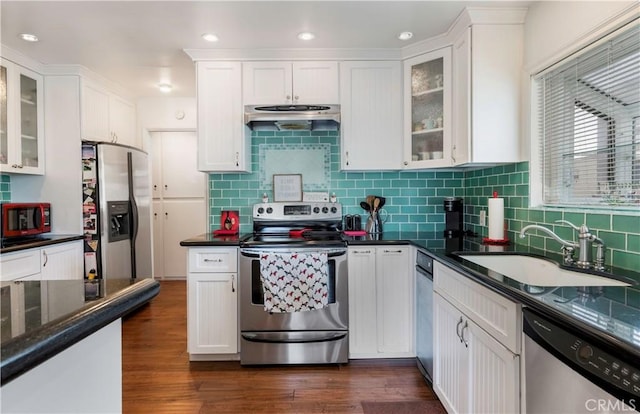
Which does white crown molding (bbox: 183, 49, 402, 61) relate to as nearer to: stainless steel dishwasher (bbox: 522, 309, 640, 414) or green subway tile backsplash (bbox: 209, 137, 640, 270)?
green subway tile backsplash (bbox: 209, 137, 640, 270)

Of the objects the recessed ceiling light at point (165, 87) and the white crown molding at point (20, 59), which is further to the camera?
the recessed ceiling light at point (165, 87)

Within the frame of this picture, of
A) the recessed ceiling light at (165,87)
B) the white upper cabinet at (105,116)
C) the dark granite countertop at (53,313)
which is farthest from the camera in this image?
the recessed ceiling light at (165,87)

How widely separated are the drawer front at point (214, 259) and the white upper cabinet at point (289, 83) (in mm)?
1195

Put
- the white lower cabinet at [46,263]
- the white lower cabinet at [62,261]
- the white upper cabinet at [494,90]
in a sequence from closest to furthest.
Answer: the white upper cabinet at [494,90] < the white lower cabinet at [46,263] < the white lower cabinet at [62,261]

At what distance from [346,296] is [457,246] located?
81cm

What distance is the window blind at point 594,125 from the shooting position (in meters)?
1.46

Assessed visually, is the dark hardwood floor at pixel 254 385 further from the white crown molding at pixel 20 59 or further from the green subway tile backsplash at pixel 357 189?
the white crown molding at pixel 20 59

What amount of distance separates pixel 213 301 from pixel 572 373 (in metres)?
2.07

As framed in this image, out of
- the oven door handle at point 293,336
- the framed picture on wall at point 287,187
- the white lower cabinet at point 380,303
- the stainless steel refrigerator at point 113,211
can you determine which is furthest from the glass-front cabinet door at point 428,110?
the stainless steel refrigerator at point 113,211

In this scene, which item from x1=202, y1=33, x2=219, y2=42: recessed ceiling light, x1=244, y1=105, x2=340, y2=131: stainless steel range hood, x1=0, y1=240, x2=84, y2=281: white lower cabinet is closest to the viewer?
x1=0, y1=240, x2=84, y2=281: white lower cabinet

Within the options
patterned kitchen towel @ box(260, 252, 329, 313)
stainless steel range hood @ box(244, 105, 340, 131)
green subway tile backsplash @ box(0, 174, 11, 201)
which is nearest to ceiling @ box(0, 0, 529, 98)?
stainless steel range hood @ box(244, 105, 340, 131)

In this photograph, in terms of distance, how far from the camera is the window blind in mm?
1462

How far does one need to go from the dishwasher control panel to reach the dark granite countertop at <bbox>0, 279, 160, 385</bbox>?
107 cm

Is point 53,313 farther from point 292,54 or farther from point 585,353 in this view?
point 292,54
